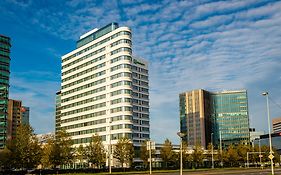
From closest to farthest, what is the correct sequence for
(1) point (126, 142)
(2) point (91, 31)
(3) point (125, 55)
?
(1) point (126, 142) < (3) point (125, 55) < (2) point (91, 31)

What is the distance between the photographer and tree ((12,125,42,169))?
243 ft

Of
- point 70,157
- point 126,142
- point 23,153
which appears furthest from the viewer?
point 126,142

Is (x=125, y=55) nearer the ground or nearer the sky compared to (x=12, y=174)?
nearer the sky

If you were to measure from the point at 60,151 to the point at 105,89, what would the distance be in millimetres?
75175

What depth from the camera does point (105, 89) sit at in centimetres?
15338

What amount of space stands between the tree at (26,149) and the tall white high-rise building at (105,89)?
193 ft

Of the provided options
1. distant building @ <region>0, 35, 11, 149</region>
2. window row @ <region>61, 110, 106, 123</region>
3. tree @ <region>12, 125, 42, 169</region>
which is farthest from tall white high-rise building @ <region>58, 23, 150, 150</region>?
tree @ <region>12, 125, 42, 169</region>

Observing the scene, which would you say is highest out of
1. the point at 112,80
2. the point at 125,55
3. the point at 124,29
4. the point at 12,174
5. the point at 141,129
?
the point at 124,29

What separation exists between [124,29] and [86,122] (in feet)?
146

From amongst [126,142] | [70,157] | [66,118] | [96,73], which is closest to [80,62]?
[96,73]

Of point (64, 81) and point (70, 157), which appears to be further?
point (64, 81)

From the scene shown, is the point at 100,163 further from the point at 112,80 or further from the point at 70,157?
the point at 112,80

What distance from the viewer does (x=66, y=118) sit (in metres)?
173

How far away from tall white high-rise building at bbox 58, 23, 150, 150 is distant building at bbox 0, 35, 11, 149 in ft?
86.0
